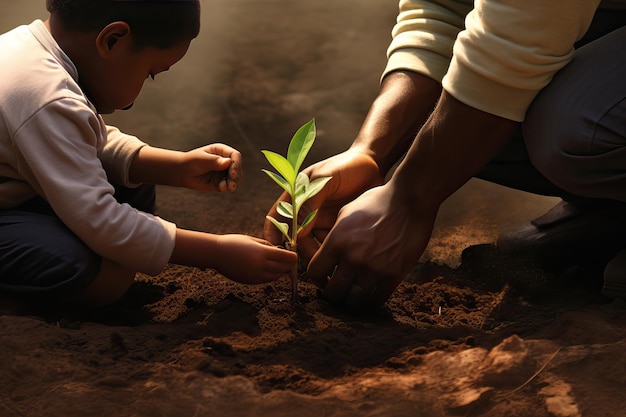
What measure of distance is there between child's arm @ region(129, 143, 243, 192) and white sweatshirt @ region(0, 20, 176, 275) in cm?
31

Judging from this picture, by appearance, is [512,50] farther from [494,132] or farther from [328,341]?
[328,341]

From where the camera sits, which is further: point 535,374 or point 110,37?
point 110,37

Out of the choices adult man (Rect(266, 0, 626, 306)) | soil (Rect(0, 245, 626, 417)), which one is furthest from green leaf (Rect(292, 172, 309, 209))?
soil (Rect(0, 245, 626, 417))

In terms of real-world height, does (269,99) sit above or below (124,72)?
below

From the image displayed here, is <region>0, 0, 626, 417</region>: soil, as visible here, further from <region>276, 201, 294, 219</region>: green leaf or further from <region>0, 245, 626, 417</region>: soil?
<region>276, 201, 294, 219</region>: green leaf

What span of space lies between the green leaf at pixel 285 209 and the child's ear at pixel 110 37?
479 millimetres

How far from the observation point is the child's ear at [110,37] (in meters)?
1.62

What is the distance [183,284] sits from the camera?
1.93m

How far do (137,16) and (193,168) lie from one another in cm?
44

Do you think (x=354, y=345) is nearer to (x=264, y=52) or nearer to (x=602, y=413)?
(x=602, y=413)

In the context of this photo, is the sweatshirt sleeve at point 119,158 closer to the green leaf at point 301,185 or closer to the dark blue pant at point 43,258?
the dark blue pant at point 43,258

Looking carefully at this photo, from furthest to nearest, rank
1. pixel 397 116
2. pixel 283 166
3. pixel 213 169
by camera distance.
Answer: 1. pixel 397 116
2. pixel 213 169
3. pixel 283 166

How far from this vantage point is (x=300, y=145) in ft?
5.44

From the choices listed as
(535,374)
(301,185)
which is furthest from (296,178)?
(535,374)
